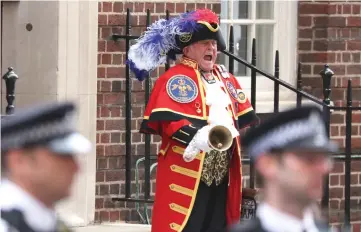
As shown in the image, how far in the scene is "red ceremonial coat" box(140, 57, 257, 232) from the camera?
7.45 meters

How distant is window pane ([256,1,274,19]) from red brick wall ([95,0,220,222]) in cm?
140

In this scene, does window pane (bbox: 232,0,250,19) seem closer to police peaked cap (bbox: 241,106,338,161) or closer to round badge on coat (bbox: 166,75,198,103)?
round badge on coat (bbox: 166,75,198,103)

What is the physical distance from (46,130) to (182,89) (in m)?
3.81

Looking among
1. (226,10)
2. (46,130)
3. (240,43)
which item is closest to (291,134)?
(46,130)

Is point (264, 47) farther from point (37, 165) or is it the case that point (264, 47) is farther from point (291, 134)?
point (37, 165)

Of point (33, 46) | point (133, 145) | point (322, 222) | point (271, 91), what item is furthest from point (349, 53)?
point (322, 222)

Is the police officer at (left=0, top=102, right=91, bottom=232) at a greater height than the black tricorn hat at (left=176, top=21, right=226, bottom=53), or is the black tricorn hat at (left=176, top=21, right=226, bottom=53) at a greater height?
the black tricorn hat at (left=176, top=21, right=226, bottom=53)

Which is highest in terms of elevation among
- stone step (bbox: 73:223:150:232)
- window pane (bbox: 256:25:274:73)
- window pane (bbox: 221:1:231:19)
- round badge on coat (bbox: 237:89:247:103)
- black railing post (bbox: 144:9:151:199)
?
window pane (bbox: 221:1:231:19)

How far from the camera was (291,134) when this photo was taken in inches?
152

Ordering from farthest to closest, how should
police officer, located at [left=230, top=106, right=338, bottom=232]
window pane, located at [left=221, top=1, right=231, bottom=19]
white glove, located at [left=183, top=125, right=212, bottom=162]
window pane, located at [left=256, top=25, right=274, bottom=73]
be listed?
window pane, located at [left=256, top=25, right=274, bottom=73] < window pane, located at [left=221, top=1, right=231, bottom=19] < white glove, located at [left=183, top=125, right=212, bottom=162] < police officer, located at [left=230, top=106, right=338, bottom=232]

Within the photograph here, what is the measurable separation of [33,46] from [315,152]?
5.64m

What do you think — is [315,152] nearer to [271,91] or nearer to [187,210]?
[187,210]

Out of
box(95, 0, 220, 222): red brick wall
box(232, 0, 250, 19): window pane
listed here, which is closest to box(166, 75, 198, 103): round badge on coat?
box(95, 0, 220, 222): red brick wall

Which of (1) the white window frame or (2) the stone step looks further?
(1) the white window frame
